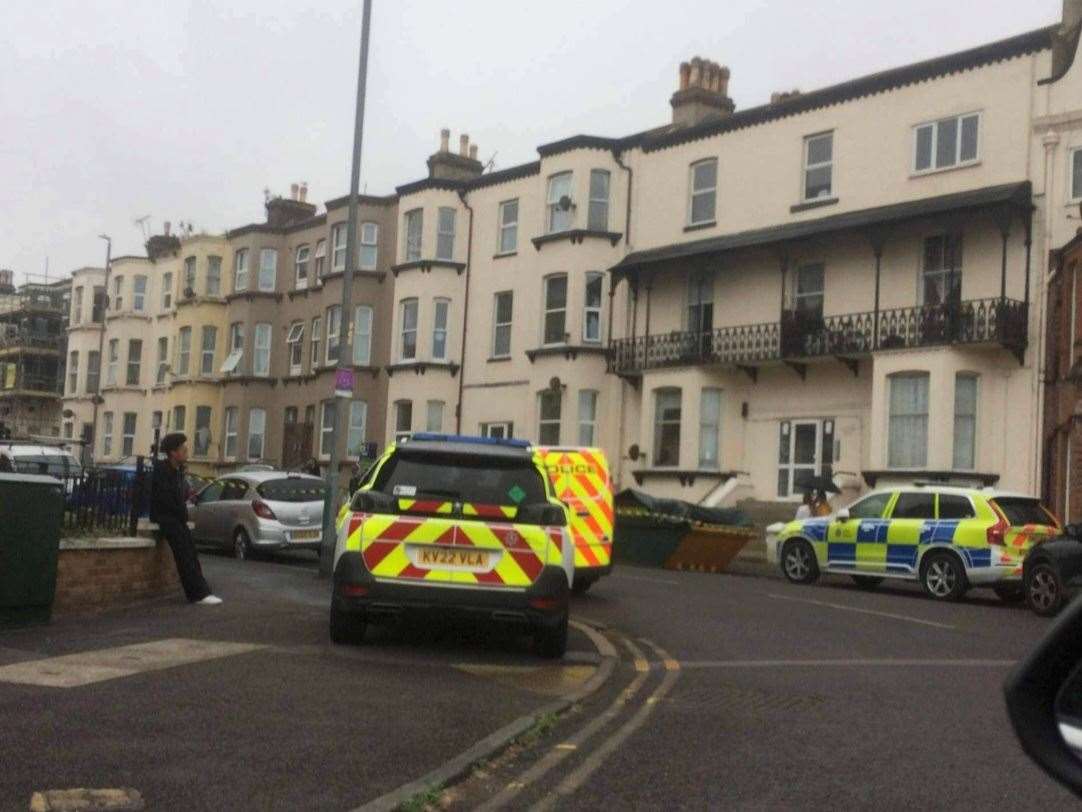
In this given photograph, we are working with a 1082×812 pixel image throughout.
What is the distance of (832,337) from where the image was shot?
30297 mm

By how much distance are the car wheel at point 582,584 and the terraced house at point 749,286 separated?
169 inches

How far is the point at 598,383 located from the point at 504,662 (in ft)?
84.9

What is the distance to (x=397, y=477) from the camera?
36.8 ft

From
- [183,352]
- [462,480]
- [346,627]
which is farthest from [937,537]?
[183,352]

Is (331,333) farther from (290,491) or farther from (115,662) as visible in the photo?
(115,662)

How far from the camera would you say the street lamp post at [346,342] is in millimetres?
18938

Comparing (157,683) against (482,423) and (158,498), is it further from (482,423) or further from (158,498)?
(482,423)

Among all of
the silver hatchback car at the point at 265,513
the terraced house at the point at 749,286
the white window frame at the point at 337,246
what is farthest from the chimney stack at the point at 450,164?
the silver hatchback car at the point at 265,513

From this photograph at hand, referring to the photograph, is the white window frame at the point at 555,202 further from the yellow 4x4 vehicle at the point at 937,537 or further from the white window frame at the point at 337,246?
the yellow 4x4 vehicle at the point at 937,537

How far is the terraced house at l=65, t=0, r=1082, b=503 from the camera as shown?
27.1 meters

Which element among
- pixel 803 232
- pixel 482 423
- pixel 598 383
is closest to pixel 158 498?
pixel 803 232

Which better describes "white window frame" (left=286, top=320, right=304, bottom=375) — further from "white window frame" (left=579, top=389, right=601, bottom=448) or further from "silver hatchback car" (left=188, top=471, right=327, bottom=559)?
"silver hatchback car" (left=188, top=471, right=327, bottom=559)

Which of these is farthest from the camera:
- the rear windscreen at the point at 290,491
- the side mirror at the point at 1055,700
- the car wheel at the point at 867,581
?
the rear windscreen at the point at 290,491

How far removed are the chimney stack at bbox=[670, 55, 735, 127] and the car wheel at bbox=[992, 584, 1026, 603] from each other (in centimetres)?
1956
